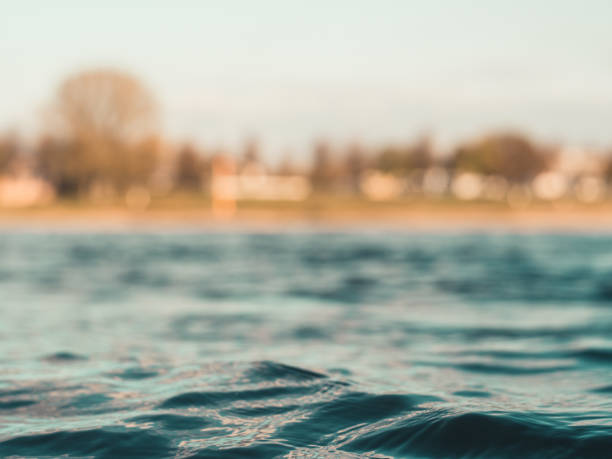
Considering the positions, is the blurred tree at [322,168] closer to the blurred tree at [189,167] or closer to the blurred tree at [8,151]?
the blurred tree at [189,167]

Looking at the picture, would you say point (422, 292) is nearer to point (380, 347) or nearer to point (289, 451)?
point (380, 347)

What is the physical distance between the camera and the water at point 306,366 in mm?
4383

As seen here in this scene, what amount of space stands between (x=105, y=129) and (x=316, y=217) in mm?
21739

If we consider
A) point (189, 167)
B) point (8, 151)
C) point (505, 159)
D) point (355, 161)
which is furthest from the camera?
point (355, 161)

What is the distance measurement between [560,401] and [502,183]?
10456 centimetres

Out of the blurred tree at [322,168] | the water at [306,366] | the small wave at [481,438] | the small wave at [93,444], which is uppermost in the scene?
the blurred tree at [322,168]

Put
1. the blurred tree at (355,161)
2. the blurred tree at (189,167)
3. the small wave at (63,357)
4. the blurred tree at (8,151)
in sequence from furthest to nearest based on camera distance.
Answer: the blurred tree at (355,161)
the blurred tree at (189,167)
the blurred tree at (8,151)
the small wave at (63,357)

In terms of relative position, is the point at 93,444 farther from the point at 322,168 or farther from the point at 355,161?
the point at 355,161

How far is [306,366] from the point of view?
6598mm

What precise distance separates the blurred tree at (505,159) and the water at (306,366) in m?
84.9

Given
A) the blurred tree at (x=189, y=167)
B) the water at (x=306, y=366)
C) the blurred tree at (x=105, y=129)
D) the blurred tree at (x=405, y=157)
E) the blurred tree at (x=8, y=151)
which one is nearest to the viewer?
the water at (x=306, y=366)

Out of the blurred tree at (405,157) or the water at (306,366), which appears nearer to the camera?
the water at (306,366)

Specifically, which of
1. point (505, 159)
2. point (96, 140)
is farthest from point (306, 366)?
point (505, 159)

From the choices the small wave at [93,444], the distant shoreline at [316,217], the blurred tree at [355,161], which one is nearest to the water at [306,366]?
the small wave at [93,444]
